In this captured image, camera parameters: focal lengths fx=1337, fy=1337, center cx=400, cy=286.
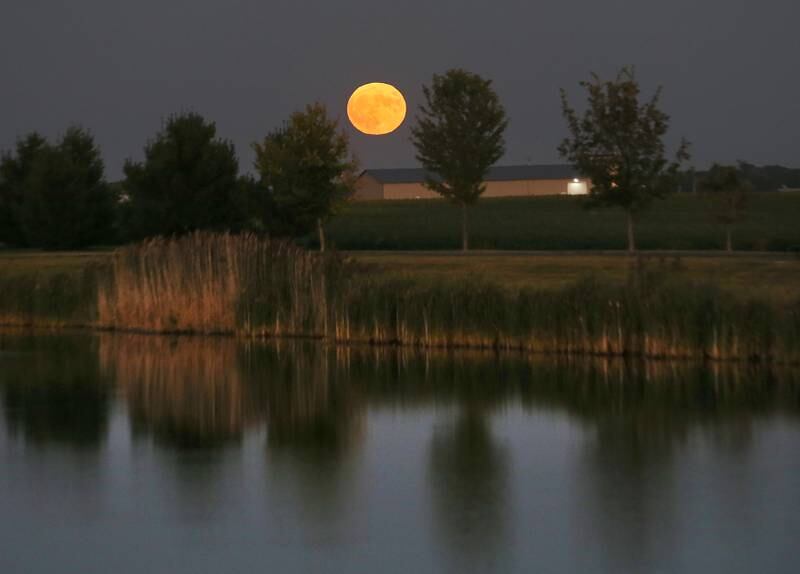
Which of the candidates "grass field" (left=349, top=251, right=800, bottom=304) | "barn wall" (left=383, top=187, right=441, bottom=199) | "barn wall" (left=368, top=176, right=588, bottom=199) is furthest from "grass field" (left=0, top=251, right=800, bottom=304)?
"barn wall" (left=368, top=176, right=588, bottom=199)

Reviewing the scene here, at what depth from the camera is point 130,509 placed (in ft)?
41.4

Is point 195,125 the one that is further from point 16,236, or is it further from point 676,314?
point 676,314

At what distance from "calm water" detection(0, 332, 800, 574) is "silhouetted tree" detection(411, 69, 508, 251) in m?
→ 22.9

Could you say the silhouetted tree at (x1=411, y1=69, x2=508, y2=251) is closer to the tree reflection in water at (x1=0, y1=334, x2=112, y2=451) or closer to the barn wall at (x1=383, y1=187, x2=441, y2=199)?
the tree reflection in water at (x1=0, y1=334, x2=112, y2=451)

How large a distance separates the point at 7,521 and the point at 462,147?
34.3 metres

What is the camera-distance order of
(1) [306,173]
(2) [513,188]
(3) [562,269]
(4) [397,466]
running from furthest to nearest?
(2) [513,188]
(1) [306,173]
(3) [562,269]
(4) [397,466]

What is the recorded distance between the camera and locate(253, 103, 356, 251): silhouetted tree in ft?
140

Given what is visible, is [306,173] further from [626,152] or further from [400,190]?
[400,190]

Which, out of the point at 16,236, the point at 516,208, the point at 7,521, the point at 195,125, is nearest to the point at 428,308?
the point at 7,521

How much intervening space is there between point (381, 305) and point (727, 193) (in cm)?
2175

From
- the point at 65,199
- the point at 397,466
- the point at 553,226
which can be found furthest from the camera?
the point at 553,226

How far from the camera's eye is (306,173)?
1684 inches

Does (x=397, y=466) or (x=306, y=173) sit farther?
(x=306, y=173)

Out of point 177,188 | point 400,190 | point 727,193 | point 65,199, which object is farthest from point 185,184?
point 400,190
